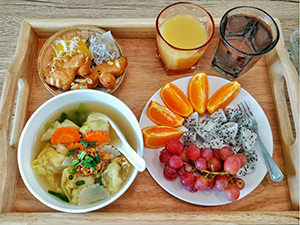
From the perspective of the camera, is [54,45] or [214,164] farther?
[54,45]

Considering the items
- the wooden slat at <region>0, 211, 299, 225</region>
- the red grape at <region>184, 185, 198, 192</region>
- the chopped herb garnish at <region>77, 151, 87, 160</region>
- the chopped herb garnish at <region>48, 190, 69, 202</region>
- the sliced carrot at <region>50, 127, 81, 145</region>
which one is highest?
the sliced carrot at <region>50, 127, 81, 145</region>

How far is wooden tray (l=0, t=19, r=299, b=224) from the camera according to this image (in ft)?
2.89

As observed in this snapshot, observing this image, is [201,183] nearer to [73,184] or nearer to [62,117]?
[73,184]

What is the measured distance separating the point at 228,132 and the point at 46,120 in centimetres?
66

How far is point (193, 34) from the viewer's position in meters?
1.10

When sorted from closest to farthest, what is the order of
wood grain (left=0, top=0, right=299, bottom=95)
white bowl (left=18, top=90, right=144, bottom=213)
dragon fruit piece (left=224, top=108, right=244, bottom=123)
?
white bowl (left=18, top=90, right=144, bottom=213) → dragon fruit piece (left=224, top=108, right=244, bottom=123) → wood grain (left=0, top=0, right=299, bottom=95)

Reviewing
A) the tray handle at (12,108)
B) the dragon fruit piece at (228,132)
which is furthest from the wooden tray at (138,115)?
the dragon fruit piece at (228,132)

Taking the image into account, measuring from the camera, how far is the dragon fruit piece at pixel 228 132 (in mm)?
982

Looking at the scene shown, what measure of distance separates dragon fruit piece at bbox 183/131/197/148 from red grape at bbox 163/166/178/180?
0.13m

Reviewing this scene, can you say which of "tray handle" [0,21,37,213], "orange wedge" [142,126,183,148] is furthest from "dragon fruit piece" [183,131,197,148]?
"tray handle" [0,21,37,213]

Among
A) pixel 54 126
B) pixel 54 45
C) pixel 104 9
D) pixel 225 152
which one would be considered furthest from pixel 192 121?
pixel 104 9

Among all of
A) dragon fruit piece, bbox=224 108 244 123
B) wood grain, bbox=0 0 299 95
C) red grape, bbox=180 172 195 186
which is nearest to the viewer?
red grape, bbox=180 172 195 186

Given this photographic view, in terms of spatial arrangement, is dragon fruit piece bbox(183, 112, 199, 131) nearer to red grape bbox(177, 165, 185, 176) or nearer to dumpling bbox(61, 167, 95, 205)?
red grape bbox(177, 165, 185, 176)

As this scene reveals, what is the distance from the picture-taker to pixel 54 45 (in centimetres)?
114
